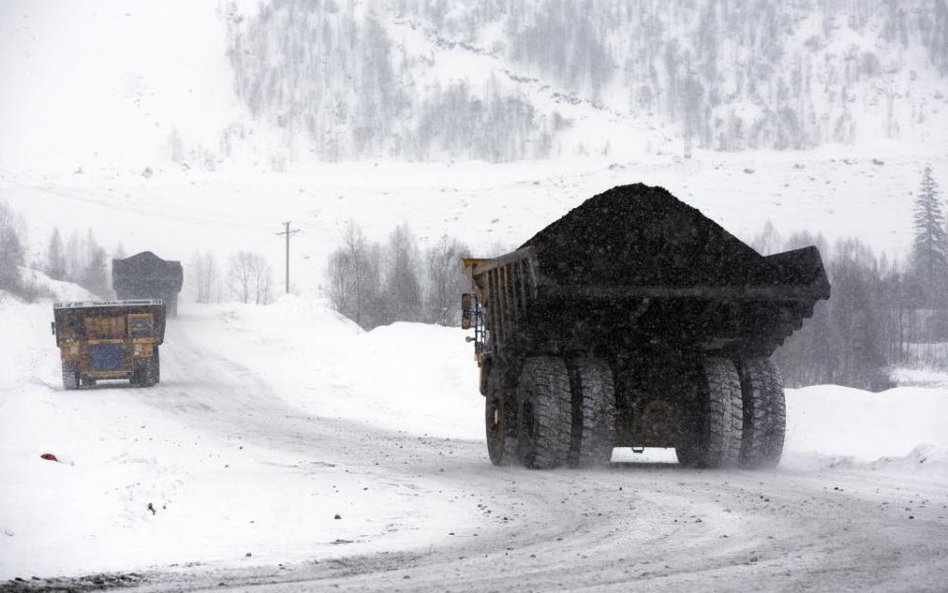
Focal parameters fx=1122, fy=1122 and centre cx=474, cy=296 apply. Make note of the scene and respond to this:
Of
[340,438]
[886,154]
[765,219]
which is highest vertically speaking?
[886,154]

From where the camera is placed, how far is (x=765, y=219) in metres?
109

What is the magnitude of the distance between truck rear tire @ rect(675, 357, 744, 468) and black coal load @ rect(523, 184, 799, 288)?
1.11m

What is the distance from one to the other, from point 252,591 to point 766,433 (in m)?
8.73

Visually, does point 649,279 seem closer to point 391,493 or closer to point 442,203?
point 391,493

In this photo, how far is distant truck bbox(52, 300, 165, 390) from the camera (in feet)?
104

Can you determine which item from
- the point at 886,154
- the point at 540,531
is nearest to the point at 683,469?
the point at 540,531

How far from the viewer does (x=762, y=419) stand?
45.8 feet

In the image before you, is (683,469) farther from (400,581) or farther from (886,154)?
(886,154)

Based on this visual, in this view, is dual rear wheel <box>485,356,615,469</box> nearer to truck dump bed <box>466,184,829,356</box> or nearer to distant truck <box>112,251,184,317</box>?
truck dump bed <box>466,184,829,356</box>

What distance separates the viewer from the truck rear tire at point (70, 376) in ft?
103

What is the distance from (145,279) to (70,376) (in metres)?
36.1

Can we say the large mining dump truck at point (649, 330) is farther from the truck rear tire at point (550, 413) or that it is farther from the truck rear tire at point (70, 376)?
the truck rear tire at point (70, 376)

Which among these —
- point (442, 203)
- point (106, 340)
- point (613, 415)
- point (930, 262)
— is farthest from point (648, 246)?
point (442, 203)

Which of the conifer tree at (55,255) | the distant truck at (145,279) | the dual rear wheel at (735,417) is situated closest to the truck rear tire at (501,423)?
the dual rear wheel at (735,417)
